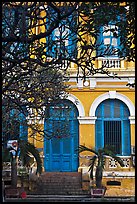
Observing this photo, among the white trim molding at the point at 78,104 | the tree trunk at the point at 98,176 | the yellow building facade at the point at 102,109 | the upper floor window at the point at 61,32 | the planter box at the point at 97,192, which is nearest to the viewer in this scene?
the upper floor window at the point at 61,32

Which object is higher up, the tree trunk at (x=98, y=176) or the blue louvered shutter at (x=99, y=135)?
→ the blue louvered shutter at (x=99, y=135)

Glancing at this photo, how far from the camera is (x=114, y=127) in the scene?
15719 millimetres

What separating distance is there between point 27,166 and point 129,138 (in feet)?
14.3

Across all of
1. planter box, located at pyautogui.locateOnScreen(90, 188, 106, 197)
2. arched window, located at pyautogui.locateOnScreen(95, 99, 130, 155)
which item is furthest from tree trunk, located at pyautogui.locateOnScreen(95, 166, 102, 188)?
arched window, located at pyautogui.locateOnScreen(95, 99, 130, 155)

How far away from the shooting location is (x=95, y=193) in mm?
13328

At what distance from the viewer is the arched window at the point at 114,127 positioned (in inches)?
613

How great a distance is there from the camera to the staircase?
13852 millimetres

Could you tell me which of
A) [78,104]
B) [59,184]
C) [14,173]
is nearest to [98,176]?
[59,184]

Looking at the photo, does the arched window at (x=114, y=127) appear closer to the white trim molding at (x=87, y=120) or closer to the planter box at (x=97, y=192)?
the white trim molding at (x=87, y=120)

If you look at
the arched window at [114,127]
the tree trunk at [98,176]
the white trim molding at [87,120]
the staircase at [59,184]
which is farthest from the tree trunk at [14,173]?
the arched window at [114,127]

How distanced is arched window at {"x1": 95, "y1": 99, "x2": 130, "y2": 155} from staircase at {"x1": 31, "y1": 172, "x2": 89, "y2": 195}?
5.53 feet

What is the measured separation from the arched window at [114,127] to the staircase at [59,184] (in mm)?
1686

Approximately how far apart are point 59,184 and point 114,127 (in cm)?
327

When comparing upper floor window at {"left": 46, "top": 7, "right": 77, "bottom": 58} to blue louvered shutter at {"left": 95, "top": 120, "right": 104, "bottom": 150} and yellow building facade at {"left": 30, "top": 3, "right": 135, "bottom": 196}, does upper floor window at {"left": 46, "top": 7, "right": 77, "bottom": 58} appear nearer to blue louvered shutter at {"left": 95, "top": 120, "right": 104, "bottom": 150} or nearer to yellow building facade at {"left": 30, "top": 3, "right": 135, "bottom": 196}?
yellow building facade at {"left": 30, "top": 3, "right": 135, "bottom": 196}
